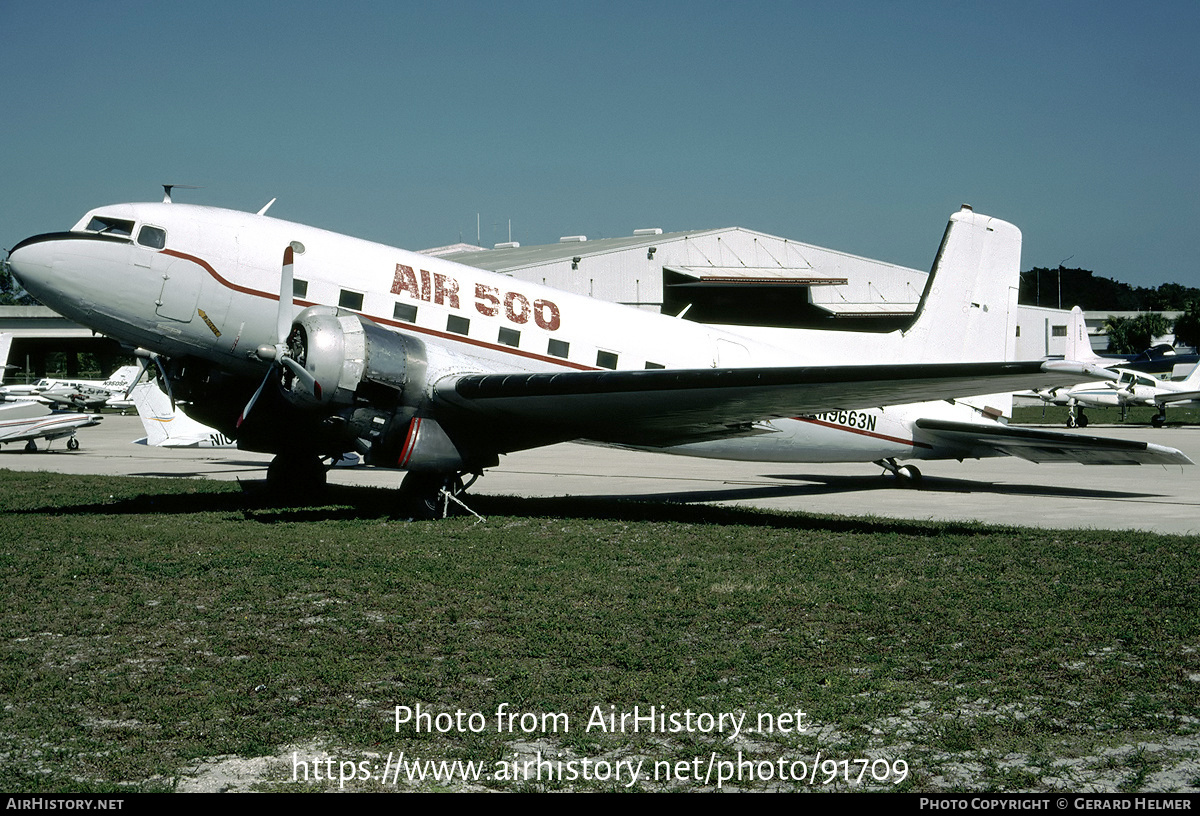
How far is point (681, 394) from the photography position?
12.6 m

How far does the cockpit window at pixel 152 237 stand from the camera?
516 inches

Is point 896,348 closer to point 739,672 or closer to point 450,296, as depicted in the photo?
point 450,296

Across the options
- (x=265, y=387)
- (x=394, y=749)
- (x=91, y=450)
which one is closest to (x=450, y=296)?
(x=265, y=387)

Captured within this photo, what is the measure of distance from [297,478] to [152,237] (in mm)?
4615

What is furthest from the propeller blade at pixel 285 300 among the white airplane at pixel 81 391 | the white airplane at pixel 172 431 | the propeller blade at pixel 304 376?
the white airplane at pixel 81 391

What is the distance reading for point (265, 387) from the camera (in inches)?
535

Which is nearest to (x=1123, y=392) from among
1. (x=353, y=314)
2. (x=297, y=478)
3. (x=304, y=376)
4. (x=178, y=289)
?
(x=297, y=478)

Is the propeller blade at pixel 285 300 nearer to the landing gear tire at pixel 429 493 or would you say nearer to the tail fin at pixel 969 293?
the landing gear tire at pixel 429 493

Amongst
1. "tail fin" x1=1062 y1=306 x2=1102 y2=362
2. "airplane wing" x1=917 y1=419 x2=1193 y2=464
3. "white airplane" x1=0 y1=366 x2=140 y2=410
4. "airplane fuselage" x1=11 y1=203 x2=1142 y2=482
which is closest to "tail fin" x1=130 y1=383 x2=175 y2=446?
"airplane fuselage" x1=11 y1=203 x2=1142 y2=482

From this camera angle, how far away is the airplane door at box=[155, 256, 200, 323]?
13086mm

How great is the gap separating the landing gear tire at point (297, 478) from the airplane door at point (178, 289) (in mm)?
3495

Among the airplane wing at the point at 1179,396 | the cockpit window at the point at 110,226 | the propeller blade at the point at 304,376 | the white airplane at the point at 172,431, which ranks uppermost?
the cockpit window at the point at 110,226

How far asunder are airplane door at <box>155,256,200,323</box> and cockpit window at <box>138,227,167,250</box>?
0.63 ft
